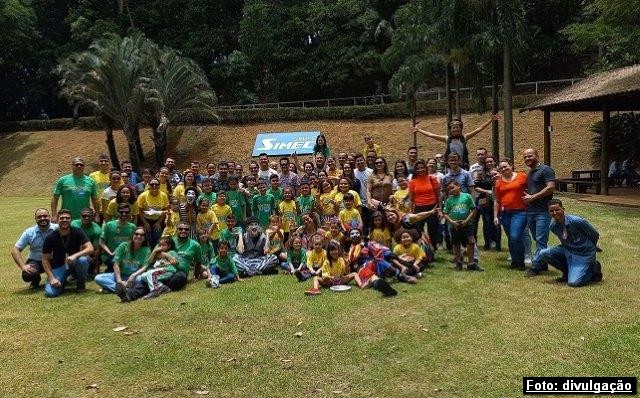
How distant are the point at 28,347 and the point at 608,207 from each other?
1420 centimetres

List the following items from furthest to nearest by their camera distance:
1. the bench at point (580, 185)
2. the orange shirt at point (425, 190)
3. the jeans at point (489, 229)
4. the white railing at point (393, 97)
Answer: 1. the white railing at point (393, 97)
2. the bench at point (580, 185)
3. the jeans at point (489, 229)
4. the orange shirt at point (425, 190)

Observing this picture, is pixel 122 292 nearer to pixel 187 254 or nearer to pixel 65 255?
pixel 187 254

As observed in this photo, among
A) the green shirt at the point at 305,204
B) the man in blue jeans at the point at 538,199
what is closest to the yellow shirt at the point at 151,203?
the green shirt at the point at 305,204

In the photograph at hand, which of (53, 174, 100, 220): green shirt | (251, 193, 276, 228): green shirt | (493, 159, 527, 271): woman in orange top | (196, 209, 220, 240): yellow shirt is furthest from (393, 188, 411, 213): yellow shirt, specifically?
(53, 174, 100, 220): green shirt

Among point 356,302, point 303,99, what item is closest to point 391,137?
point 303,99

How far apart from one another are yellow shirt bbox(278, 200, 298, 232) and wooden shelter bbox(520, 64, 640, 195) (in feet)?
36.4

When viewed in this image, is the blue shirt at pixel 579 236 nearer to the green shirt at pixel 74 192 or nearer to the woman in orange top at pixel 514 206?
the woman in orange top at pixel 514 206

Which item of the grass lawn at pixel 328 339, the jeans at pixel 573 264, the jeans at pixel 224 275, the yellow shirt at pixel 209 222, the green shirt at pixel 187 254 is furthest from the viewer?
the yellow shirt at pixel 209 222

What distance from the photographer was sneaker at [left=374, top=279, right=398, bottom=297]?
7047 mm

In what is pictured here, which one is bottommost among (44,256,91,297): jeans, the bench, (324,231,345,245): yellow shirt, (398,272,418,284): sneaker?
the bench

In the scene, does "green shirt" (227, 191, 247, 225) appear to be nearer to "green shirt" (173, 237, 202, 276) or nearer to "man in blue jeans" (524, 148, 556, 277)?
"green shirt" (173, 237, 202, 276)

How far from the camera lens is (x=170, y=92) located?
3005 centimetres

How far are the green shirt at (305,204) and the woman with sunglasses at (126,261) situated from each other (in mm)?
2685

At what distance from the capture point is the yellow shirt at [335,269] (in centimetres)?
781
